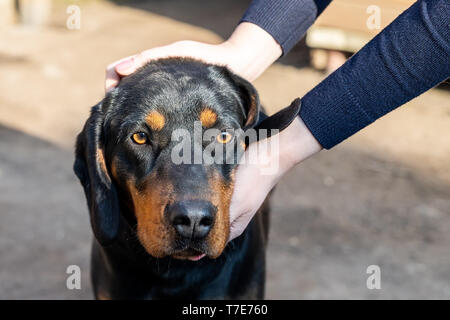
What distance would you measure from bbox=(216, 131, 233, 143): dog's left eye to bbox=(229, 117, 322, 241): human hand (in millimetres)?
122

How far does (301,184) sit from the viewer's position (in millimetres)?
5496

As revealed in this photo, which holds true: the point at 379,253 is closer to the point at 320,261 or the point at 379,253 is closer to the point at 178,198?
the point at 320,261

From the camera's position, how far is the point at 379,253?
4.53 meters

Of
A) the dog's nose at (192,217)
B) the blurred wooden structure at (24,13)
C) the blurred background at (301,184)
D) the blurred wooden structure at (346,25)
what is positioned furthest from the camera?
the blurred wooden structure at (24,13)

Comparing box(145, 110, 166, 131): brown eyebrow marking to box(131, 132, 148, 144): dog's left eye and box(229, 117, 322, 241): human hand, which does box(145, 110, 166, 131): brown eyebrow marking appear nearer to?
box(131, 132, 148, 144): dog's left eye

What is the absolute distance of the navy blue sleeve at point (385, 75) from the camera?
2.40 metres

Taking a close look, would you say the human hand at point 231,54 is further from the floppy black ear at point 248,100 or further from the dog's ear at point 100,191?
the dog's ear at point 100,191

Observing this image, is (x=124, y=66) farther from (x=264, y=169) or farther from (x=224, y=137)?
(x=264, y=169)

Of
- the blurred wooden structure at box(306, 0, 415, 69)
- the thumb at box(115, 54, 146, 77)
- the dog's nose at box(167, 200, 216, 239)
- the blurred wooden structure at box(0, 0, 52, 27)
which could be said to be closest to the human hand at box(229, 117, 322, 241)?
the dog's nose at box(167, 200, 216, 239)

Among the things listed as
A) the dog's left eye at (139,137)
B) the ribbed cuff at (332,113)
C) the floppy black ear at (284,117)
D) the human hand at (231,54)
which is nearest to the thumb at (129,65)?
the human hand at (231,54)

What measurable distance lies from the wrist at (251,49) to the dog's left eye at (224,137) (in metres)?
0.45

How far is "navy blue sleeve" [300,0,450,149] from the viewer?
2404 mm

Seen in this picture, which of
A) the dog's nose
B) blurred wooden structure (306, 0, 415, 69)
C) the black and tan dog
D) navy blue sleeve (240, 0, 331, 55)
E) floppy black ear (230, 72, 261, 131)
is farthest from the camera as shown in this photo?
blurred wooden structure (306, 0, 415, 69)
